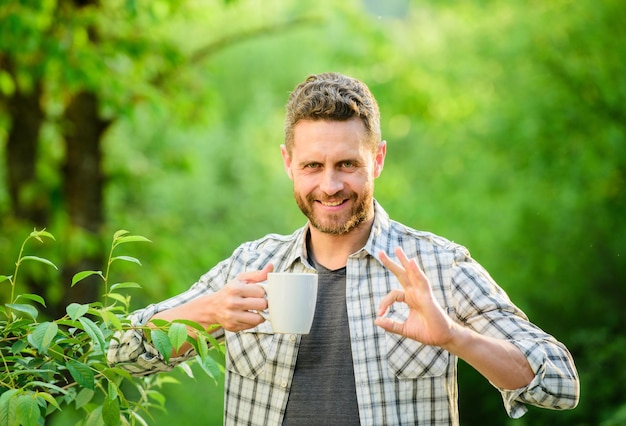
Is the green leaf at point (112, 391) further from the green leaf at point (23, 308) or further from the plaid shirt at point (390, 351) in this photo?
the plaid shirt at point (390, 351)

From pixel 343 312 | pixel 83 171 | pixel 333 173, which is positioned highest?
pixel 83 171

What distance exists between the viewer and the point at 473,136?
30.4ft

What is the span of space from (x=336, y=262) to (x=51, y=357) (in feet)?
2.70

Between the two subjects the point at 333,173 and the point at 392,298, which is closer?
the point at 392,298

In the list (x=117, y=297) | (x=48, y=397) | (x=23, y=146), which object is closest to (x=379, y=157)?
(x=117, y=297)

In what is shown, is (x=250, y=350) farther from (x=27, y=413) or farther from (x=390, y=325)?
(x=27, y=413)

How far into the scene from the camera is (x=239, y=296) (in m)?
1.88

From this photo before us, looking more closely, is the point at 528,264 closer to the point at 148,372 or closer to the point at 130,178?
the point at 130,178

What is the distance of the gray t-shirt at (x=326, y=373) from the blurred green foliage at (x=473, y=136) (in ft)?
10.8

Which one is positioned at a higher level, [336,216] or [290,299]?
[336,216]

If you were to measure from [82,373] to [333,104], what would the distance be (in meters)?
0.91

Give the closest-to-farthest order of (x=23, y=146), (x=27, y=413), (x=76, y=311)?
1. (x=27, y=413)
2. (x=76, y=311)
3. (x=23, y=146)

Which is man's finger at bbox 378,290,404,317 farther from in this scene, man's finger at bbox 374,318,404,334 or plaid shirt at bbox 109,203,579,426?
plaid shirt at bbox 109,203,579,426

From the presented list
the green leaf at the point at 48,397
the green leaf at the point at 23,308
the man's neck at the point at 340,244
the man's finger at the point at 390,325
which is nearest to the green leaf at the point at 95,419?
the green leaf at the point at 48,397
